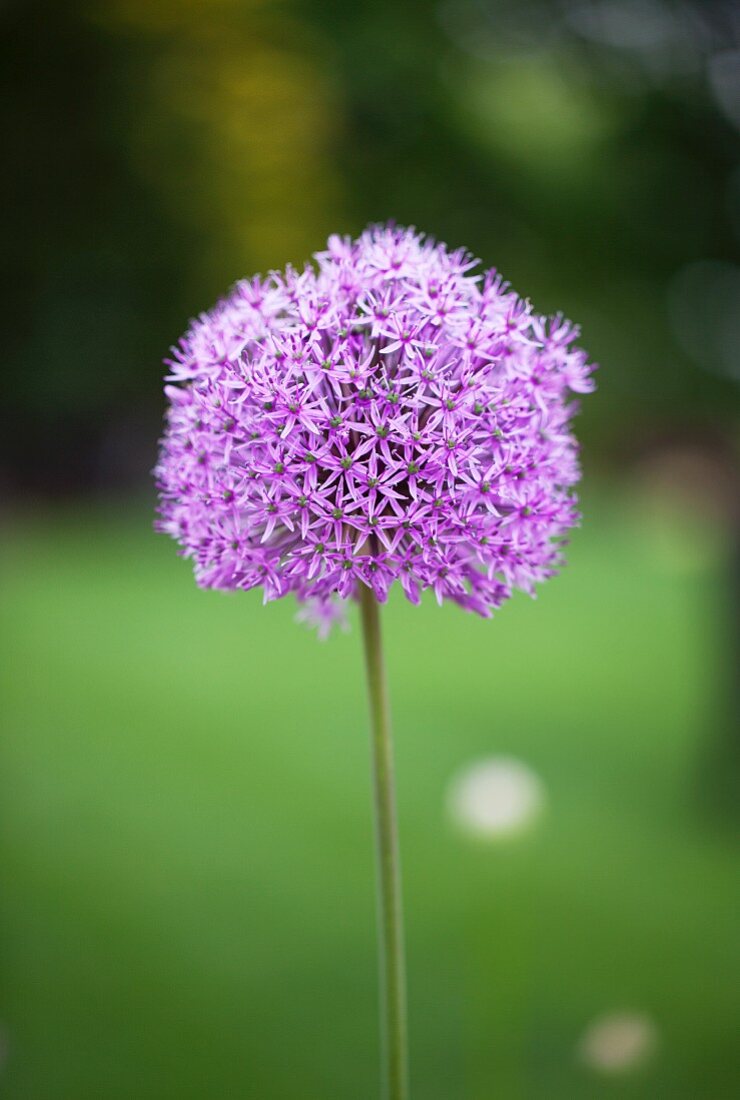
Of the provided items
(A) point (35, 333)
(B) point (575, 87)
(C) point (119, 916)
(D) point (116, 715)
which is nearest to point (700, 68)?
(B) point (575, 87)

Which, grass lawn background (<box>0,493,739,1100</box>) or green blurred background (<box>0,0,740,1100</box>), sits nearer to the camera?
grass lawn background (<box>0,493,739,1100</box>)

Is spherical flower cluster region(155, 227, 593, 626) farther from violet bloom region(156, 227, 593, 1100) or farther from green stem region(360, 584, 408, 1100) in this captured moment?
green stem region(360, 584, 408, 1100)

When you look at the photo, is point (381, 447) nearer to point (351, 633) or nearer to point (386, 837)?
point (386, 837)

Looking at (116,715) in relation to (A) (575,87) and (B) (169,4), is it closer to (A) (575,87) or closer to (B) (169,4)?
(B) (169,4)

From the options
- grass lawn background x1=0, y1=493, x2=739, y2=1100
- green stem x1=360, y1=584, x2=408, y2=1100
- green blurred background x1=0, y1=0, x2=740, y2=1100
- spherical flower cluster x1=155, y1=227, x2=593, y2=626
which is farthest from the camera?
green blurred background x1=0, y1=0, x2=740, y2=1100

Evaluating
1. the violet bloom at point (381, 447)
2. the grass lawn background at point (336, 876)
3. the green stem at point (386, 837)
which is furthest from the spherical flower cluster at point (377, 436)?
the grass lawn background at point (336, 876)

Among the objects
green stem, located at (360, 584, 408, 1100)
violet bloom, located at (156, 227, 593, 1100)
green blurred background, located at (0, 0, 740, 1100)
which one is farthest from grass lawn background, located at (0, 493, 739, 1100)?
violet bloom, located at (156, 227, 593, 1100)
